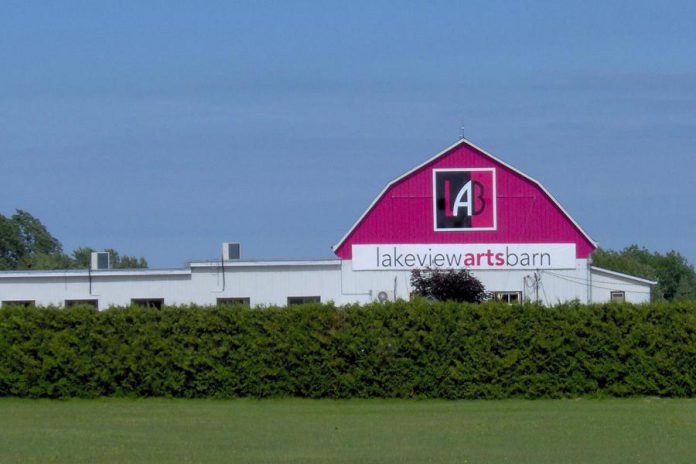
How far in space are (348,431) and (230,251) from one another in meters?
27.8

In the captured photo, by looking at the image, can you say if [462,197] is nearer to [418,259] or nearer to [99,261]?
[418,259]

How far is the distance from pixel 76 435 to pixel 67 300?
26037mm

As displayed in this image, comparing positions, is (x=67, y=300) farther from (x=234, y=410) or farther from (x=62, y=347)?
(x=234, y=410)

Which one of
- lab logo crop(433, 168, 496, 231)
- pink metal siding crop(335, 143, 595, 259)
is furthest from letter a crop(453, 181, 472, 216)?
pink metal siding crop(335, 143, 595, 259)

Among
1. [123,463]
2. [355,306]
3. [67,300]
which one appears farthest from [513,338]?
[67,300]

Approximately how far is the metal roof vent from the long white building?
2.67 m

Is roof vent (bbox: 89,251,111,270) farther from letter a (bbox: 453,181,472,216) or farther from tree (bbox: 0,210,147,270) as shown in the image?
tree (bbox: 0,210,147,270)

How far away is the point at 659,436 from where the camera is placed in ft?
69.6

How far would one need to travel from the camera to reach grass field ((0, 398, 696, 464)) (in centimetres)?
1800

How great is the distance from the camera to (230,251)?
1950 inches

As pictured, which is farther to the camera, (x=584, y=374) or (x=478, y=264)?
(x=478, y=264)

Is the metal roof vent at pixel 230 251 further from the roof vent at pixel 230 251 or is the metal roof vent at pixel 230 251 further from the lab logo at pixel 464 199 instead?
the lab logo at pixel 464 199

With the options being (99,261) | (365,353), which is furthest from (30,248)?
(365,353)

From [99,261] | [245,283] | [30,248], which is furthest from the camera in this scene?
[30,248]
